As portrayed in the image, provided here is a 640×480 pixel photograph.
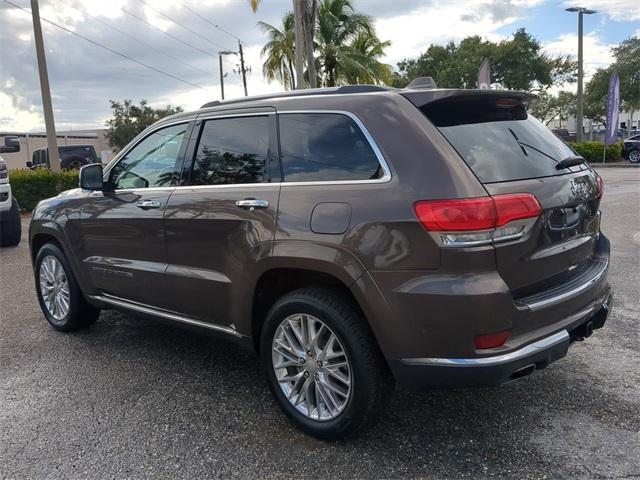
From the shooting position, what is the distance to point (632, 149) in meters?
25.2

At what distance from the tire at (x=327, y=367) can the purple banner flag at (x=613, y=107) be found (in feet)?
76.5

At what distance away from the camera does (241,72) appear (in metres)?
37.7

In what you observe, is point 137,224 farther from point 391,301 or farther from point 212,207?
point 391,301

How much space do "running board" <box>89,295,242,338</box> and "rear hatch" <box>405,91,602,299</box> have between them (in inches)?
66.9

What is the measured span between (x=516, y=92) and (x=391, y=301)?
4.91 ft

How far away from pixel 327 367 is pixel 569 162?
1750 mm

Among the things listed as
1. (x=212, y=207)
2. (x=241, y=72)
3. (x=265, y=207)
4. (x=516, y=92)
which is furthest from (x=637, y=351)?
(x=241, y=72)

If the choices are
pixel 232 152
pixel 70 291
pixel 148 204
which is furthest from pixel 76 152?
pixel 232 152

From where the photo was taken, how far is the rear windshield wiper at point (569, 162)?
304 centimetres

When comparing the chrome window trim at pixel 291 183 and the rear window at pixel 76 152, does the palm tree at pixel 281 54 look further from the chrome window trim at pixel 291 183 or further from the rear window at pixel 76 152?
the chrome window trim at pixel 291 183

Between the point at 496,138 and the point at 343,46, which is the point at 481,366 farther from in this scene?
the point at 343,46

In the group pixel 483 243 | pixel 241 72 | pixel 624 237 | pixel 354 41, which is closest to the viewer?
pixel 483 243

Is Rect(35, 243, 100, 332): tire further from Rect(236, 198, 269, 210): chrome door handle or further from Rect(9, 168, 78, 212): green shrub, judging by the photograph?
Rect(9, 168, 78, 212): green shrub

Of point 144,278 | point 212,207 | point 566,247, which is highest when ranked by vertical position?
point 212,207
